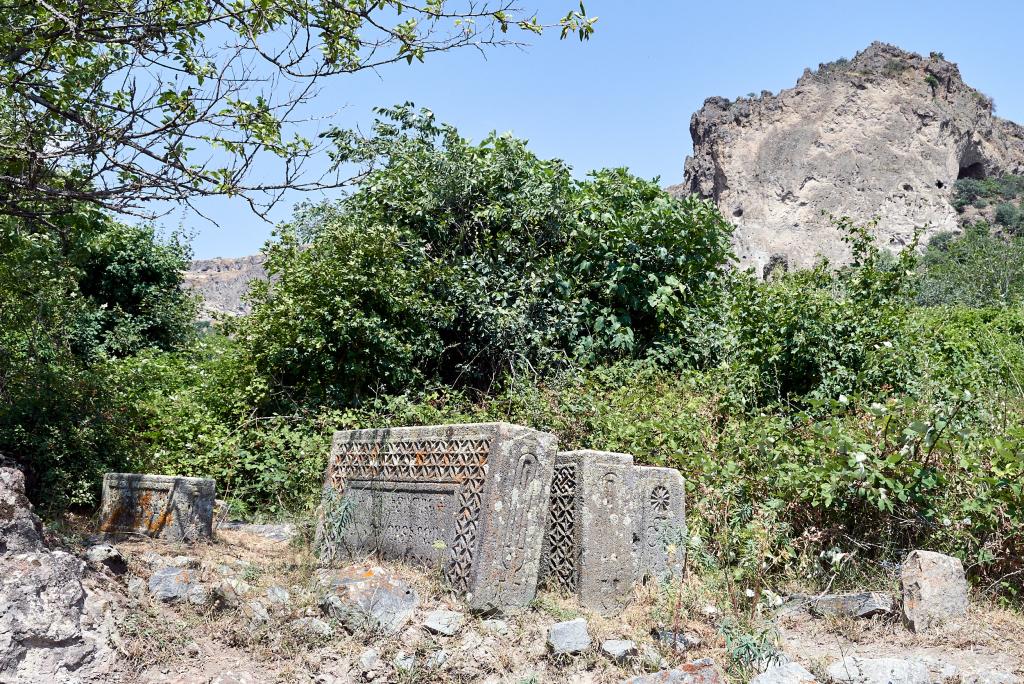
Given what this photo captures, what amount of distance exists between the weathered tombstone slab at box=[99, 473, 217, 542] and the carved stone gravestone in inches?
103

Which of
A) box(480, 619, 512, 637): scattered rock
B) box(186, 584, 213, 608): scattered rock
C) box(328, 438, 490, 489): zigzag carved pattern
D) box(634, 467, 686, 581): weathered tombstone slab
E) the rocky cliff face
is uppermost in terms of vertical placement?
the rocky cliff face

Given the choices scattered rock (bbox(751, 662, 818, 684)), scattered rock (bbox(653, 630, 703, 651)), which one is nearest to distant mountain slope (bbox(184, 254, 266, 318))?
scattered rock (bbox(653, 630, 703, 651))

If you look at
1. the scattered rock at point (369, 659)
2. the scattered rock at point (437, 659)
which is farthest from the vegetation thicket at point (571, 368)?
the scattered rock at point (369, 659)

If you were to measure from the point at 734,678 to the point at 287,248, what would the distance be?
7888 millimetres

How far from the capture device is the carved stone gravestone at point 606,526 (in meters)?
5.03

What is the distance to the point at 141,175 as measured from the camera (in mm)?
4914

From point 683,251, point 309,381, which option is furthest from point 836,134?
point 309,381

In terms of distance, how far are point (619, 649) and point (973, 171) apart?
60.2 meters

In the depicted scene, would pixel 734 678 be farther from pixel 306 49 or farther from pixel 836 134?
pixel 836 134

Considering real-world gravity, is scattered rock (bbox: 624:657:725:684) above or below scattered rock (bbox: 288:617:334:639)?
above

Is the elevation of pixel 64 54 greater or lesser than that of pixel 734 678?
greater

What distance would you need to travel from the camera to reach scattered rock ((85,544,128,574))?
460 centimetres

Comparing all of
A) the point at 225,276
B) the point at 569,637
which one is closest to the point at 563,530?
the point at 569,637

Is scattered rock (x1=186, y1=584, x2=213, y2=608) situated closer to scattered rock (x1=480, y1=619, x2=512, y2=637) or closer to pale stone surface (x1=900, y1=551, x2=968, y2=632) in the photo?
scattered rock (x1=480, y1=619, x2=512, y2=637)
